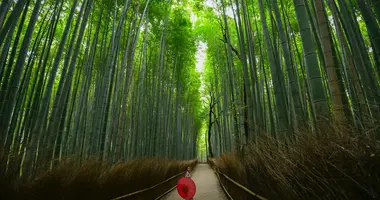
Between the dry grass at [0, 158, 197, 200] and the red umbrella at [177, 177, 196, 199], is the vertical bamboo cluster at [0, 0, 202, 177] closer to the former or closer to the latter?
the dry grass at [0, 158, 197, 200]

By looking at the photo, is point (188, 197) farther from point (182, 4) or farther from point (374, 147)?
point (182, 4)

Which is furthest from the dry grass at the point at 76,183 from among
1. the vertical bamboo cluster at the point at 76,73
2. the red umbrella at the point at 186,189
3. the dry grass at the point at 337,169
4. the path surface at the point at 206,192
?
the path surface at the point at 206,192

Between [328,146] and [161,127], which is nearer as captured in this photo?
[328,146]

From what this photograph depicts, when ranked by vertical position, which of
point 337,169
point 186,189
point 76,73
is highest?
point 76,73

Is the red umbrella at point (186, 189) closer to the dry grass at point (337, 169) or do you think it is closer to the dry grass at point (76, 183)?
the dry grass at point (76, 183)

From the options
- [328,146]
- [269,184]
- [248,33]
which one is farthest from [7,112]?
[248,33]

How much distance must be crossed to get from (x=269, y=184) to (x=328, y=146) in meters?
0.78

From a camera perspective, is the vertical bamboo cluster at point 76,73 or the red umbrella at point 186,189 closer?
the vertical bamboo cluster at point 76,73

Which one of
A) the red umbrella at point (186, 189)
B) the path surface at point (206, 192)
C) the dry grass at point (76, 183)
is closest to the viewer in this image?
the dry grass at point (76, 183)

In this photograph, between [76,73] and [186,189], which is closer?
[186,189]

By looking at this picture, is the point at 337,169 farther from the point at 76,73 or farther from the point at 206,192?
the point at 76,73


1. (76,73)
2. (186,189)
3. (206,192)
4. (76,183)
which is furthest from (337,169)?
(76,73)

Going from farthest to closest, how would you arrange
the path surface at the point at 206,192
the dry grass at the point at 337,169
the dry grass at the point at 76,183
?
the path surface at the point at 206,192 < the dry grass at the point at 76,183 < the dry grass at the point at 337,169

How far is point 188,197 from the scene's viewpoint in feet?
9.25
